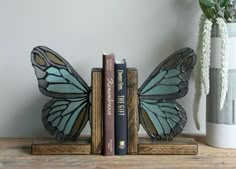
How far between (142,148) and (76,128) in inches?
6.9

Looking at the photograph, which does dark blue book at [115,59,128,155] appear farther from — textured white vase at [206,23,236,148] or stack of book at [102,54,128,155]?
textured white vase at [206,23,236,148]

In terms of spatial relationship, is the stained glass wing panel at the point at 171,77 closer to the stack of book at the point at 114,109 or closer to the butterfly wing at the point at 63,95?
the stack of book at the point at 114,109

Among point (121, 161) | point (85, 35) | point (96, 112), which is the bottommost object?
point (121, 161)

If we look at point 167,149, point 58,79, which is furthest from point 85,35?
point 167,149

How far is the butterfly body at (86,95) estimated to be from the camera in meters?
0.95

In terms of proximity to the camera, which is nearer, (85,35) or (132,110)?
(132,110)

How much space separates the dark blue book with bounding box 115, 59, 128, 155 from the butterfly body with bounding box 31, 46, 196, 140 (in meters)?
0.05

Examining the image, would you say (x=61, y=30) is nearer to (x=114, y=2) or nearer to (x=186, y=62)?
(x=114, y=2)

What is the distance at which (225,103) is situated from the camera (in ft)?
3.14

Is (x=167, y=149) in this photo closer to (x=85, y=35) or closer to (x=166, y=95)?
(x=166, y=95)

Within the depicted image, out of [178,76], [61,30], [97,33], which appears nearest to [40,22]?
[61,30]

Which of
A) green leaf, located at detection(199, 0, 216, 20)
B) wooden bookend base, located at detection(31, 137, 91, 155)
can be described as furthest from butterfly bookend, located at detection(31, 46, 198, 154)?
→ green leaf, located at detection(199, 0, 216, 20)

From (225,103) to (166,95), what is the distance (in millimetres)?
150

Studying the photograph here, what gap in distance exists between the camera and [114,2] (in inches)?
43.6
